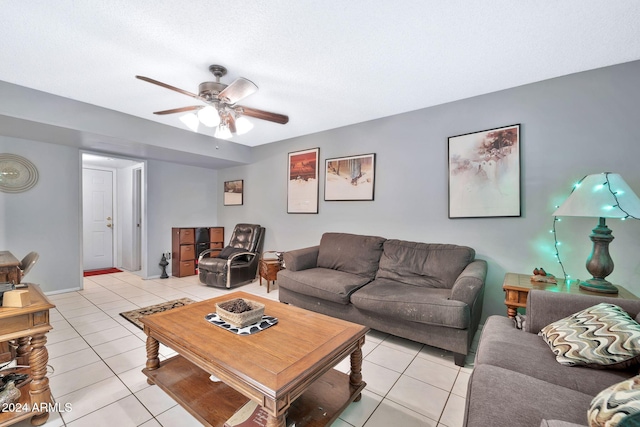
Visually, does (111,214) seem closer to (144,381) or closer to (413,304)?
(144,381)

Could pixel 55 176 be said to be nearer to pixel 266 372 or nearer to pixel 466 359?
pixel 266 372

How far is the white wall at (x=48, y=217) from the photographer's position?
357 centimetres

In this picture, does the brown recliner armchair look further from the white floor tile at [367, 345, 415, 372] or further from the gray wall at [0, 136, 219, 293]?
the white floor tile at [367, 345, 415, 372]

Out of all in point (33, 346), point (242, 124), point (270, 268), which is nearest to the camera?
point (33, 346)

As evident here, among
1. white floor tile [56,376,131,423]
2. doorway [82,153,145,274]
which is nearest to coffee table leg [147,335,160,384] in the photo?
white floor tile [56,376,131,423]

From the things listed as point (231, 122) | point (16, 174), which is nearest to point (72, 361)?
point (231, 122)

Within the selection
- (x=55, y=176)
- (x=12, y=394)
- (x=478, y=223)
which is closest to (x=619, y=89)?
(x=478, y=223)

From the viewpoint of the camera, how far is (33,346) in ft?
4.91

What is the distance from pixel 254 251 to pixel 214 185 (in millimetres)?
2087

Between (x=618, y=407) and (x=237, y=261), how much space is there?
4261 millimetres

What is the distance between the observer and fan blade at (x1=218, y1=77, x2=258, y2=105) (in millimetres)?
2073

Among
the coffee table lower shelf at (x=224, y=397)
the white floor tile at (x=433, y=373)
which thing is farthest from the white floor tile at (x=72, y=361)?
the white floor tile at (x=433, y=373)

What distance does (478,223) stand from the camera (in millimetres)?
2865

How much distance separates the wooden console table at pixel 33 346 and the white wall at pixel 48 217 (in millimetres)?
3091
